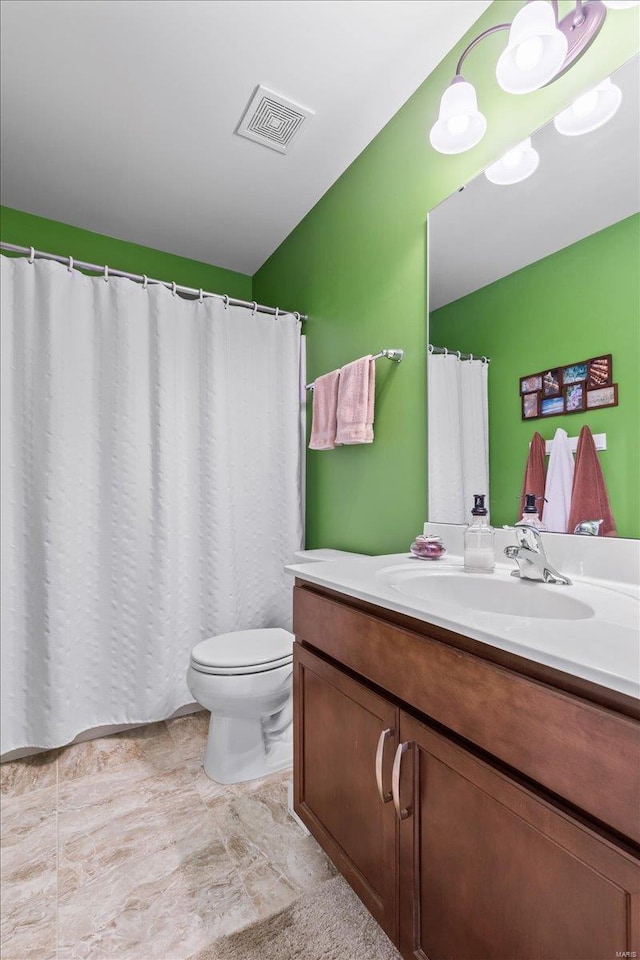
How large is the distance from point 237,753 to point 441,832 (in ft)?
3.47

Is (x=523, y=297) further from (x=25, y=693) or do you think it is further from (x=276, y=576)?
(x=25, y=693)

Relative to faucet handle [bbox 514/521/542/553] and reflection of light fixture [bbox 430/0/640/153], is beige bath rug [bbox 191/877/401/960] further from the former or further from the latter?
reflection of light fixture [bbox 430/0/640/153]

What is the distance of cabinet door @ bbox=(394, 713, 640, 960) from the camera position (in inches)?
21.1

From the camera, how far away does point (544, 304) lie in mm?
1155

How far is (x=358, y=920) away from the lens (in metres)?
1.08

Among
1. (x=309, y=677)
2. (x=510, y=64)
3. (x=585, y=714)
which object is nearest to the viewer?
(x=585, y=714)

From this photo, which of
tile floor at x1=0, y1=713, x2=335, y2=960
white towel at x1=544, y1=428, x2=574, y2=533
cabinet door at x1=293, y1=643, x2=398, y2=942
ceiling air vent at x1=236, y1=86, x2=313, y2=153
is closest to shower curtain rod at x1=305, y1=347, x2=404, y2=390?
white towel at x1=544, y1=428, x2=574, y2=533

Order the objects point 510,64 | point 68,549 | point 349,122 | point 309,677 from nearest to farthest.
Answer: point 510,64, point 309,677, point 349,122, point 68,549

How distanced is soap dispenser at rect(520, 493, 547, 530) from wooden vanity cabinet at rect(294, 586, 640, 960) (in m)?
0.51

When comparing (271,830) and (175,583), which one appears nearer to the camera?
(271,830)

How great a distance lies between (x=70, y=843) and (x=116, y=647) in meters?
0.66

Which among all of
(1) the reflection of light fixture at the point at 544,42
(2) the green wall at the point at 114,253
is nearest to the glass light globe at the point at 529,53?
(1) the reflection of light fixture at the point at 544,42

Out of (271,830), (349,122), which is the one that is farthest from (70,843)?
(349,122)

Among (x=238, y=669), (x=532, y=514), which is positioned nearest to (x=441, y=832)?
(x=532, y=514)
